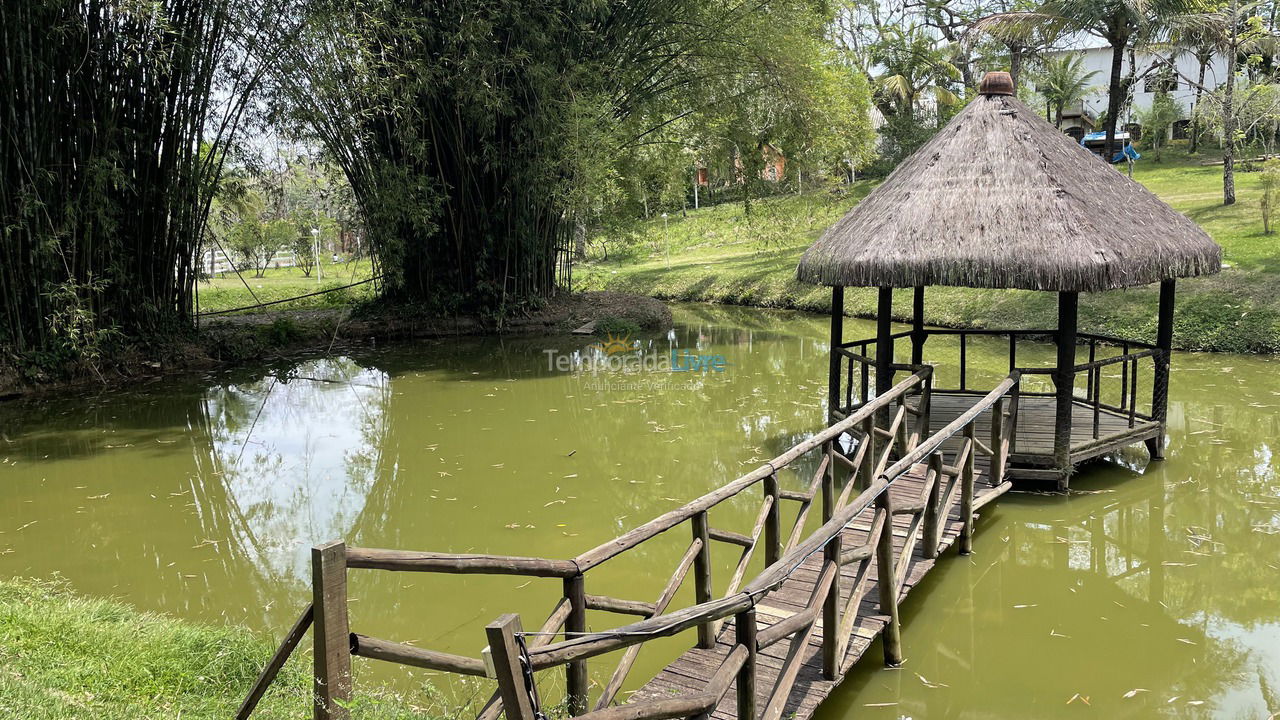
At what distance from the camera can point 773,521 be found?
3994mm

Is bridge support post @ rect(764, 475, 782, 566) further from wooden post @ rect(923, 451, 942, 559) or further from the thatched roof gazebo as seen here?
the thatched roof gazebo

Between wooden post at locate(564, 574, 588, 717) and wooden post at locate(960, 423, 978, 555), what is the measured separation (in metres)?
2.69

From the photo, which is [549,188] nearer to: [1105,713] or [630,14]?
[630,14]

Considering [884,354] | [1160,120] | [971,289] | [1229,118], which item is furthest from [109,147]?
[1160,120]

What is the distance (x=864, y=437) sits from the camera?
16.3 feet

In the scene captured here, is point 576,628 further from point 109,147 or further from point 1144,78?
point 1144,78

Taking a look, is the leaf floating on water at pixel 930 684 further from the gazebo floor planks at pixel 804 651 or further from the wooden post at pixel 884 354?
the wooden post at pixel 884 354

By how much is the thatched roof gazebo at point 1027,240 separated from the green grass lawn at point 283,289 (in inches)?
310

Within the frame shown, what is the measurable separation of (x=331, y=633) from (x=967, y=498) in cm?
358

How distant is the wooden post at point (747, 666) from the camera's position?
8.48ft

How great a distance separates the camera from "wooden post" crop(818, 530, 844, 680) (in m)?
3.26

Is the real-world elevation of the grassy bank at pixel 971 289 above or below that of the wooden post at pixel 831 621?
above

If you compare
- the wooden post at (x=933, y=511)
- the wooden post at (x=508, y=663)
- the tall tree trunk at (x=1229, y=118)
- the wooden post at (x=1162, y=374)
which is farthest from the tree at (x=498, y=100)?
the wooden post at (x=508, y=663)

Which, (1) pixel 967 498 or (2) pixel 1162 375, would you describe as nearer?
(1) pixel 967 498
